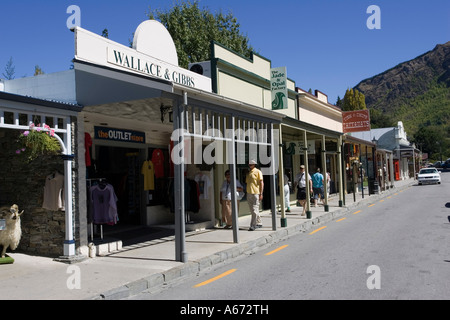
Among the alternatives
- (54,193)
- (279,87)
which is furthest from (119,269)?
(279,87)

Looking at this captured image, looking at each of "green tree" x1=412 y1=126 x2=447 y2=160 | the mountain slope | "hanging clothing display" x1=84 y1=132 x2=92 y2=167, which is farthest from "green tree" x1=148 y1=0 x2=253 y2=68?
the mountain slope

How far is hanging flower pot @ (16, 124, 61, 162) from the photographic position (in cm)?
732

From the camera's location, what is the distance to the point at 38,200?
27.7 feet

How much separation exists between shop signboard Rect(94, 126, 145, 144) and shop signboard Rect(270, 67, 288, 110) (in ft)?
25.6

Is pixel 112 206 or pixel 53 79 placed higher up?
pixel 53 79

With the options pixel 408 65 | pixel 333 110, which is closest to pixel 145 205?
pixel 333 110

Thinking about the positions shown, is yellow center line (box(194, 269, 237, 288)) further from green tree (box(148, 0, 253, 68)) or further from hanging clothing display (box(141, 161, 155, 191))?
green tree (box(148, 0, 253, 68))

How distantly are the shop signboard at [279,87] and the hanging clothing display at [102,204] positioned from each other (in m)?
10.6

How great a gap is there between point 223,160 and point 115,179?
12.0ft

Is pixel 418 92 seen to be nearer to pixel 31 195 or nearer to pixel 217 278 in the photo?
pixel 217 278

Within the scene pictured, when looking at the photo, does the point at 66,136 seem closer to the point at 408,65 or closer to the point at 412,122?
the point at 412,122

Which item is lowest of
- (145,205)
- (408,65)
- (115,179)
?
(145,205)

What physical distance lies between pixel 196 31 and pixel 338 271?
28.8 meters

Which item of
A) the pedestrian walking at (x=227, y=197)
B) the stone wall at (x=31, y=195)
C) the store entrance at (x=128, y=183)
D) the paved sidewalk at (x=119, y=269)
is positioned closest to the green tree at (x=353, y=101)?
the pedestrian walking at (x=227, y=197)
